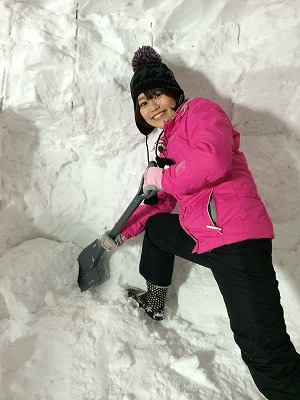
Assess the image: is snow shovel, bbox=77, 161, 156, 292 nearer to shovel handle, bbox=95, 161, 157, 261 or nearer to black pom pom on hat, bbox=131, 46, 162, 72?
shovel handle, bbox=95, 161, 157, 261

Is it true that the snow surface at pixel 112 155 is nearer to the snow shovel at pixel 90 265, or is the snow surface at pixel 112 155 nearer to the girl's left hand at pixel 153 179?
the snow shovel at pixel 90 265

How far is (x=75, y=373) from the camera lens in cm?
135

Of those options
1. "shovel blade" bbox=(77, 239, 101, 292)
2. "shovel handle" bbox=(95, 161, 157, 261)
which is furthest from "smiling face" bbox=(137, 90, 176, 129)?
"shovel blade" bbox=(77, 239, 101, 292)

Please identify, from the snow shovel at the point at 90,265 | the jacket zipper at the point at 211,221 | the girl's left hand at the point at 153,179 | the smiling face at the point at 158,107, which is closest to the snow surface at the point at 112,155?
the snow shovel at the point at 90,265

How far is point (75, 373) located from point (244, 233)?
0.87 meters

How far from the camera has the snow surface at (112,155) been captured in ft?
5.05

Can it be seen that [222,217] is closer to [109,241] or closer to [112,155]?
[109,241]

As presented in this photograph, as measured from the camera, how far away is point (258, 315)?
47.2 inches

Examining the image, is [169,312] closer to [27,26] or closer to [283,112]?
[283,112]

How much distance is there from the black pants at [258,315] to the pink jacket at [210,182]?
0.06 meters

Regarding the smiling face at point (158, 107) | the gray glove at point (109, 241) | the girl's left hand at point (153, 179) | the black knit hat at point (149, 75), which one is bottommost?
the gray glove at point (109, 241)

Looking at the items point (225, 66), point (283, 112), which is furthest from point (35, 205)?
point (283, 112)

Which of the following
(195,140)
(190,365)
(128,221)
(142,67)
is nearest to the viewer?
(195,140)

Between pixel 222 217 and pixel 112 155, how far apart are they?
33.4 inches
